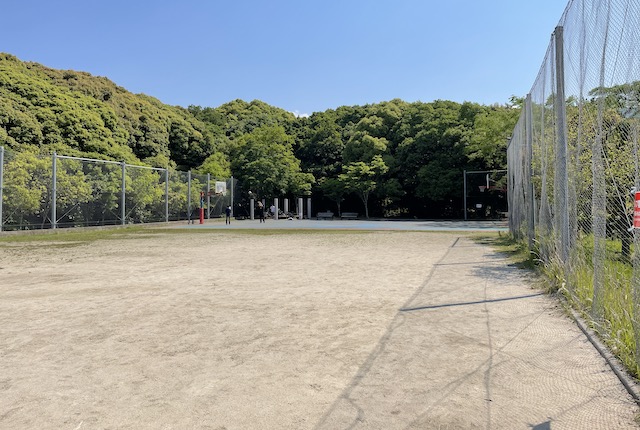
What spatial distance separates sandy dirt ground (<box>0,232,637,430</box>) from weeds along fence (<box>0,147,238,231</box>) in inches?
420

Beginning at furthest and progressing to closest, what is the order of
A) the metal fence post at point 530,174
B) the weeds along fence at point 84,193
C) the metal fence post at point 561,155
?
the weeds along fence at point 84,193 → the metal fence post at point 530,174 → the metal fence post at point 561,155

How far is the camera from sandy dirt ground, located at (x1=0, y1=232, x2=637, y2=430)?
2416mm

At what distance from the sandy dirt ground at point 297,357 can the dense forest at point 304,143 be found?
74.6 ft

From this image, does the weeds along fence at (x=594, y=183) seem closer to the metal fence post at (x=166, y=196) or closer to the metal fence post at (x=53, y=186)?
the metal fence post at (x=53, y=186)

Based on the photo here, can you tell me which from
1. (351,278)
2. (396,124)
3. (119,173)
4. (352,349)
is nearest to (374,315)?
(352,349)

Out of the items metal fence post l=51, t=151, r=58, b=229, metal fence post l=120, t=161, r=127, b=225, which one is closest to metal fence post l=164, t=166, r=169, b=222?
metal fence post l=120, t=161, r=127, b=225

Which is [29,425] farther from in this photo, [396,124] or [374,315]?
[396,124]

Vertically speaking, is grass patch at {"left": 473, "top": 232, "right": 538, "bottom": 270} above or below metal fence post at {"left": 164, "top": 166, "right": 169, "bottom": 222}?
below

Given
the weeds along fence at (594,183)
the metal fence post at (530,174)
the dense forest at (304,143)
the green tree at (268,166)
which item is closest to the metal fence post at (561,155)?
the weeds along fence at (594,183)

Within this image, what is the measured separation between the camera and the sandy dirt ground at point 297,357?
2416mm

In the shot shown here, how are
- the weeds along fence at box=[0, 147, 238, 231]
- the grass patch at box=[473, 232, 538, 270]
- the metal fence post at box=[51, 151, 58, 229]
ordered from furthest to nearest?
the metal fence post at box=[51, 151, 58, 229] < the weeds along fence at box=[0, 147, 238, 231] < the grass patch at box=[473, 232, 538, 270]

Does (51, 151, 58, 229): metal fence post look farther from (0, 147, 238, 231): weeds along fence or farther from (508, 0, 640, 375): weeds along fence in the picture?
(508, 0, 640, 375): weeds along fence

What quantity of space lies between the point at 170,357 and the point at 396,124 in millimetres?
40877

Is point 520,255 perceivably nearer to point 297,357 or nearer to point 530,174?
point 530,174
